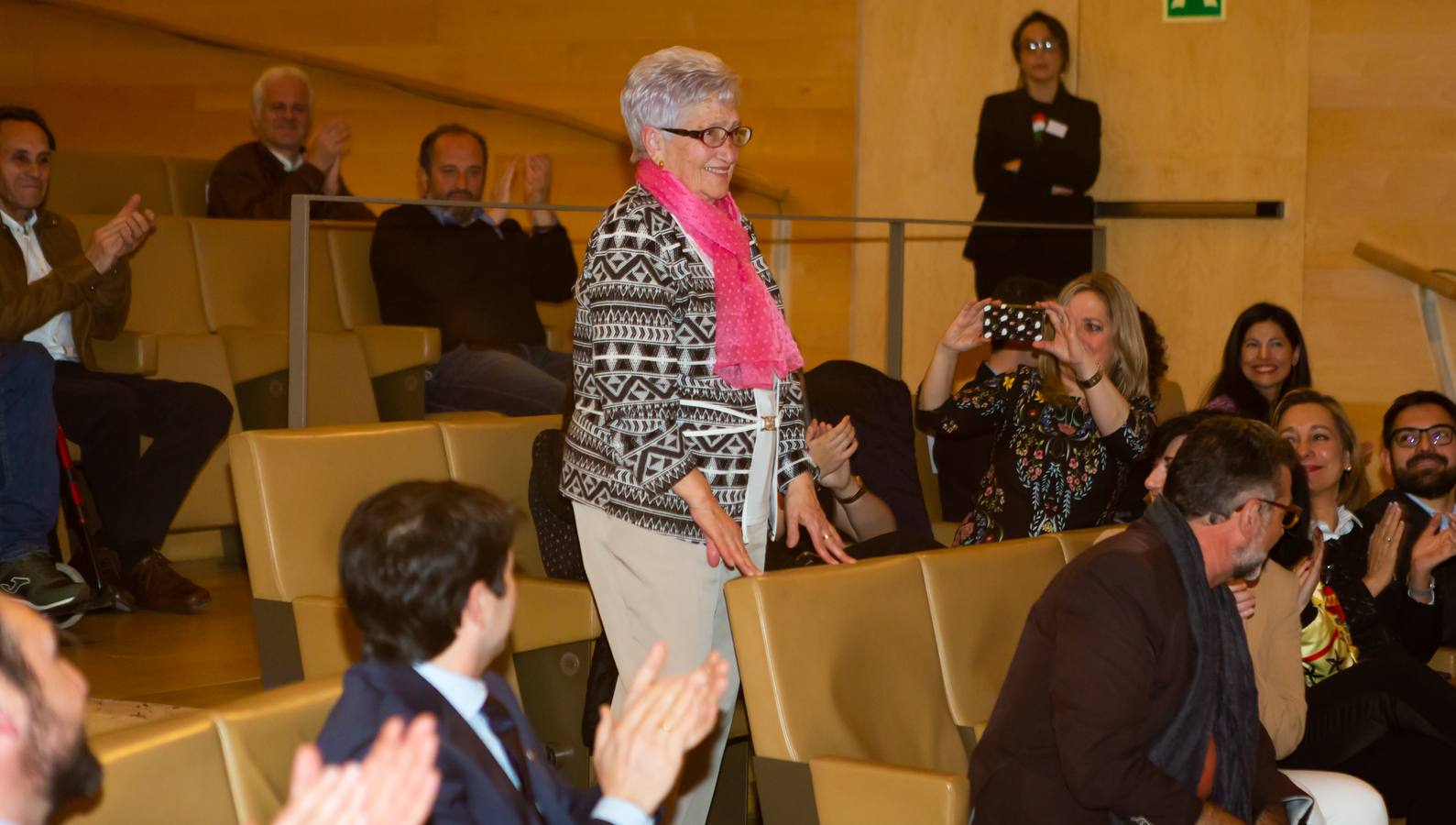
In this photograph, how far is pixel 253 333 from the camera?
4359 mm

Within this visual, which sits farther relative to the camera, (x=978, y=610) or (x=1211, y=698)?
(x=978, y=610)

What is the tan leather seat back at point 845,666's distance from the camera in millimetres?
2217

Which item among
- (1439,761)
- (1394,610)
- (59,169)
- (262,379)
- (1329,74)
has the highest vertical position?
(1329,74)

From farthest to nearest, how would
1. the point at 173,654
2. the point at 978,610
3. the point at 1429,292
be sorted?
1. the point at 1429,292
2. the point at 173,654
3. the point at 978,610

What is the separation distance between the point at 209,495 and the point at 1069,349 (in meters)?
2.43

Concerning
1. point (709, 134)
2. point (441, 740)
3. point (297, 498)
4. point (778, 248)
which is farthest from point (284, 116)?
point (441, 740)

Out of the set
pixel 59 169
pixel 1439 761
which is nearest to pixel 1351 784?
pixel 1439 761

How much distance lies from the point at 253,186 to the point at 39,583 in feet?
6.68

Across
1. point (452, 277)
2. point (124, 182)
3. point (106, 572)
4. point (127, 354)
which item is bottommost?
point (106, 572)

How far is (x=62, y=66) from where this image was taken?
6.76 m

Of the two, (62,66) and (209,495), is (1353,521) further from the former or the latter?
(62,66)

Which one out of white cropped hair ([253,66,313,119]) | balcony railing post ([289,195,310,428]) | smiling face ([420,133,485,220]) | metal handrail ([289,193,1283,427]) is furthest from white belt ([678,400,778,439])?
white cropped hair ([253,66,313,119])

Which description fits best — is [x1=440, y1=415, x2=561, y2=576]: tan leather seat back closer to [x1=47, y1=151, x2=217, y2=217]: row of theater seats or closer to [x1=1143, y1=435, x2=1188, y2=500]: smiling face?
[x1=1143, y1=435, x2=1188, y2=500]: smiling face

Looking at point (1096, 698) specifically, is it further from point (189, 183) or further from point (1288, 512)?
point (189, 183)
